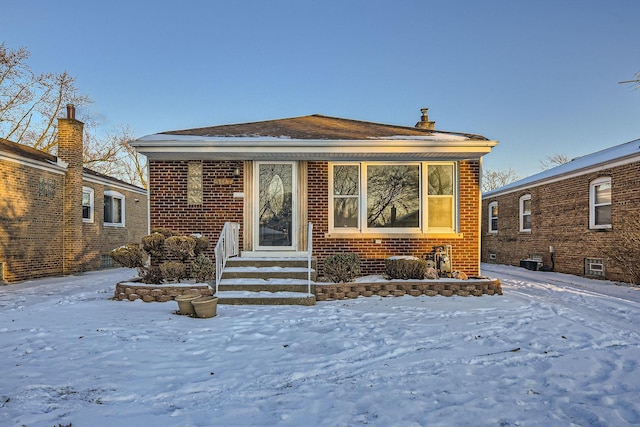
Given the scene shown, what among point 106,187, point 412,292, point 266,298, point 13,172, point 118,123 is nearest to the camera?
point 266,298

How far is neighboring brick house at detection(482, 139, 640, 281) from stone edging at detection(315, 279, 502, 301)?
491 centimetres

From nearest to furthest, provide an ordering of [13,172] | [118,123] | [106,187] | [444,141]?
1. [444,141]
2. [13,172]
3. [106,187]
4. [118,123]

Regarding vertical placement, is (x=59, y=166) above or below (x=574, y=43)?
below

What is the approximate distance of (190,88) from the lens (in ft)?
49.3

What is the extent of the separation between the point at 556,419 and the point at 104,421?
3.16m

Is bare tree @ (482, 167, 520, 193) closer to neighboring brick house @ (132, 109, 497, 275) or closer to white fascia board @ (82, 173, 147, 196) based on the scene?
neighboring brick house @ (132, 109, 497, 275)

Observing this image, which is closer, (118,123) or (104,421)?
(104,421)

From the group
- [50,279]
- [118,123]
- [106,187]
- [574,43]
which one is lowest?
[50,279]

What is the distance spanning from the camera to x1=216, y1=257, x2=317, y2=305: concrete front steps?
6.39 metres

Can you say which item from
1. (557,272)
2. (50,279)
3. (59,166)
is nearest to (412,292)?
(557,272)

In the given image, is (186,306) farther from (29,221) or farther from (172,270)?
(29,221)

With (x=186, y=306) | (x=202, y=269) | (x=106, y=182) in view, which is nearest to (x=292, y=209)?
(x=202, y=269)

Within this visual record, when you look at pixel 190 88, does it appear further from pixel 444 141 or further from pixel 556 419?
pixel 556 419

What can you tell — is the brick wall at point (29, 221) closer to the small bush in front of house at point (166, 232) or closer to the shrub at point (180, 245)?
the small bush in front of house at point (166, 232)
